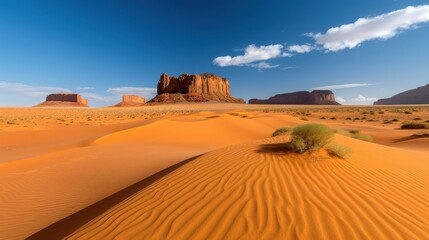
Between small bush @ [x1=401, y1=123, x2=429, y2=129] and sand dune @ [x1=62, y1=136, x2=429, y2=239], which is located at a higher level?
sand dune @ [x1=62, y1=136, x2=429, y2=239]

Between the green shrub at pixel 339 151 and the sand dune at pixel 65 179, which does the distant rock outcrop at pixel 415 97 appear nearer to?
the green shrub at pixel 339 151

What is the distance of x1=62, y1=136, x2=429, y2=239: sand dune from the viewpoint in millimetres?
2666

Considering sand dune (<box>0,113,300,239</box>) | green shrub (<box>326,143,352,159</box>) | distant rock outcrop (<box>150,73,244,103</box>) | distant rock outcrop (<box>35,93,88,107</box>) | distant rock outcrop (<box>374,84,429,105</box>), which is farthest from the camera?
distant rock outcrop (<box>35,93,88,107</box>)

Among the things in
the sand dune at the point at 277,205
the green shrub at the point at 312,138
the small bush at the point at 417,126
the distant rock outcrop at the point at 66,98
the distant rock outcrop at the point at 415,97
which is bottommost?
the small bush at the point at 417,126

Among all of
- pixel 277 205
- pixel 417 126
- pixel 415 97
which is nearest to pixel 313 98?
pixel 415 97

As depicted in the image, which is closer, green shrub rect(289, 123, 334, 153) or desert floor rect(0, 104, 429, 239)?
desert floor rect(0, 104, 429, 239)

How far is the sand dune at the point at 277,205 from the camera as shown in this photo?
2.67 metres

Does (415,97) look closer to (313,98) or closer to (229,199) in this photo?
(313,98)

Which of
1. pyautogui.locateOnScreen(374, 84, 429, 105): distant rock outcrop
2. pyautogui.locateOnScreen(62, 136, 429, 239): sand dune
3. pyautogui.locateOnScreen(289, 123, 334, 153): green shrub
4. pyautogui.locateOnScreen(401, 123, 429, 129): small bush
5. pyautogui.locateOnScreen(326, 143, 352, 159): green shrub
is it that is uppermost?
pyautogui.locateOnScreen(374, 84, 429, 105): distant rock outcrop

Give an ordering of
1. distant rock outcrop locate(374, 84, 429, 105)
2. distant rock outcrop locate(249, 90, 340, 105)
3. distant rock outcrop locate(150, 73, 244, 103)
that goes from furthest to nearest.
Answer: distant rock outcrop locate(249, 90, 340, 105), distant rock outcrop locate(374, 84, 429, 105), distant rock outcrop locate(150, 73, 244, 103)

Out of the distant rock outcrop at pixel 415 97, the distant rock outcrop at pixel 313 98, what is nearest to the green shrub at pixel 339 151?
the distant rock outcrop at pixel 313 98

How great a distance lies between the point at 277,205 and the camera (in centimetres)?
313

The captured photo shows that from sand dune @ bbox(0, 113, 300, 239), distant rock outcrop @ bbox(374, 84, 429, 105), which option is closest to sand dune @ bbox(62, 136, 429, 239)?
sand dune @ bbox(0, 113, 300, 239)

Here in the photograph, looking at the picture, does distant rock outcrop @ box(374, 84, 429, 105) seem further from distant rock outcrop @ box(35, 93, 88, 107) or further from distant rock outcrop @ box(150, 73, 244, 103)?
distant rock outcrop @ box(35, 93, 88, 107)
